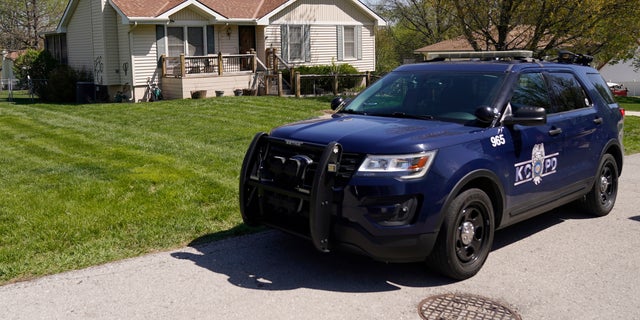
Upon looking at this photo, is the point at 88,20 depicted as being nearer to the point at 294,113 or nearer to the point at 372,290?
the point at 294,113

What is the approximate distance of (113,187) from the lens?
824cm

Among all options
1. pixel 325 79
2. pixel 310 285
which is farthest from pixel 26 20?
pixel 310 285

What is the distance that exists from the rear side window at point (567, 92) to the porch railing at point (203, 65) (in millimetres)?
17643

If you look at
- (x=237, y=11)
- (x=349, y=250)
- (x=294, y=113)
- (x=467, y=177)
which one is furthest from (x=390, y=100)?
(x=237, y=11)

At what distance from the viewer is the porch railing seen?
2380 centimetres

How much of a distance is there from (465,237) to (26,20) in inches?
1765

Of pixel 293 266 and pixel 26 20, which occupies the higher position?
pixel 26 20

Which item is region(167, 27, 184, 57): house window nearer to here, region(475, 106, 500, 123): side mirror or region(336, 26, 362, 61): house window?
region(336, 26, 362, 61): house window

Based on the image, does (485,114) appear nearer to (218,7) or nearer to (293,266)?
(293,266)

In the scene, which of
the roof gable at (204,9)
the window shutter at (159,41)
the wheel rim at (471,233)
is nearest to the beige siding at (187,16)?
the roof gable at (204,9)

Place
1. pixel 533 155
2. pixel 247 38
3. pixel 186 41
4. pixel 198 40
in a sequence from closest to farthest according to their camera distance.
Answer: pixel 533 155
pixel 186 41
pixel 198 40
pixel 247 38

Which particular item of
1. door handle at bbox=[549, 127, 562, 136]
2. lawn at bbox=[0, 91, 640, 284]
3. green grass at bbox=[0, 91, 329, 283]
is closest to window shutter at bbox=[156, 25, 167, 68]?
lawn at bbox=[0, 91, 640, 284]

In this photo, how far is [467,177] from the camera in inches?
207

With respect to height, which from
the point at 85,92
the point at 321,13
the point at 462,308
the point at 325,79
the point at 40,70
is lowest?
the point at 462,308
